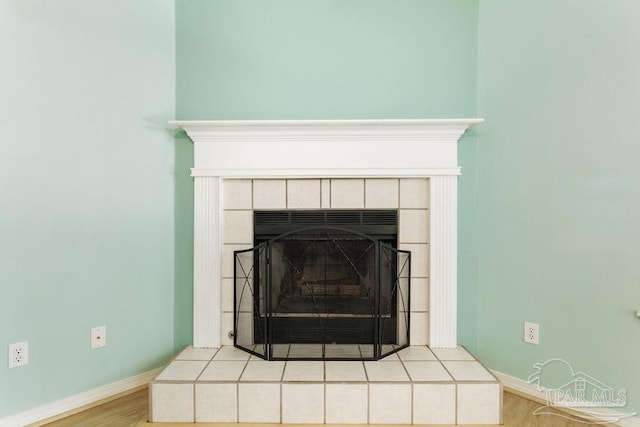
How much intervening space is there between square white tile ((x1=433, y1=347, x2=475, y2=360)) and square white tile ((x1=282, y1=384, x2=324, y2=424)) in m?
0.72

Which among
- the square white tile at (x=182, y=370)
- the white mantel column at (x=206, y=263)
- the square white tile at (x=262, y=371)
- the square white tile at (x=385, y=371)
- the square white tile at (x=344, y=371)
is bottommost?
the square white tile at (x=182, y=370)

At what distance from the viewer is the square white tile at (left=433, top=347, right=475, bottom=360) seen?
1.87 meters

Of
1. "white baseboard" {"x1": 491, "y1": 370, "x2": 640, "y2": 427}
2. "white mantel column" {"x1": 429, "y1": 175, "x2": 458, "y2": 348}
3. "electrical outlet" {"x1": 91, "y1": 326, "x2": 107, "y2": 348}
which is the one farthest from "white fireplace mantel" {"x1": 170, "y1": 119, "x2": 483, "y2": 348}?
"electrical outlet" {"x1": 91, "y1": 326, "x2": 107, "y2": 348}

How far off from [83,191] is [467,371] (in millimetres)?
2126

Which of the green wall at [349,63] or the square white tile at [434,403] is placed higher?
the green wall at [349,63]

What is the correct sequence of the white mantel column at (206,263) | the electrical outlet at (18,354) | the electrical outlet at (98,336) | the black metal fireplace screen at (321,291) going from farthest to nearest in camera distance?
the white mantel column at (206,263), the black metal fireplace screen at (321,291), the electrical outlet at (98,336), the electrical outlet at (18,354)

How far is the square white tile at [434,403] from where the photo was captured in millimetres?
1601

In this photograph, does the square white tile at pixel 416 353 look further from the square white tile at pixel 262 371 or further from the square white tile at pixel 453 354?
the square white tile at pixel 262 371

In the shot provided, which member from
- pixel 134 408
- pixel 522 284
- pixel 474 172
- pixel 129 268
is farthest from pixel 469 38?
pixel 134 408

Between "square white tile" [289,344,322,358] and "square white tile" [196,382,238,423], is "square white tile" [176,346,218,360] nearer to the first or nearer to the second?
"square white tile" [196,382,238,423]

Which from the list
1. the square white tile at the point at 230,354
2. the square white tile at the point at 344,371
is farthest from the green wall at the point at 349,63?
the square white tile at the point at 230,354

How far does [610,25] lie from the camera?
1.61 m

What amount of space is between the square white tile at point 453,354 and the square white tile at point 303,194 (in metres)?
1.07

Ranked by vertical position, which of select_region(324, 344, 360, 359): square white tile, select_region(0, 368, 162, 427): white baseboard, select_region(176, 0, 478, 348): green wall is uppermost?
select_region(176, 0, 478, 348): green wall
